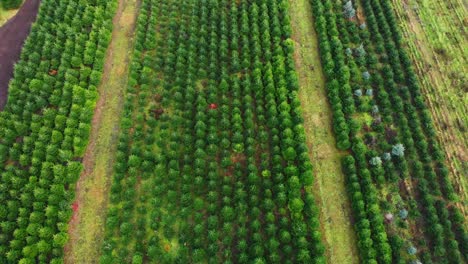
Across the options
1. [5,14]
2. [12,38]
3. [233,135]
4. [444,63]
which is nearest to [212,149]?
[233,135]

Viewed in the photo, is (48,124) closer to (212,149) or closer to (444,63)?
(212,149)

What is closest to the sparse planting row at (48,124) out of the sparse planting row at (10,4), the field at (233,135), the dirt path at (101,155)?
the field at (233,135)

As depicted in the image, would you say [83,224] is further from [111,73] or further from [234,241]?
[111,73]

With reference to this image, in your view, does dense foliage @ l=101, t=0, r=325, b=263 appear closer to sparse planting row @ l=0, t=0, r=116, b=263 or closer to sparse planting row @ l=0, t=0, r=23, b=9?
sparse planting row @ l=0, t=0, r=116, b=263

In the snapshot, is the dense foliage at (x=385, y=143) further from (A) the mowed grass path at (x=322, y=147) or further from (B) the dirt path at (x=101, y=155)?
(B) the dirt path at (x=101, y=155)

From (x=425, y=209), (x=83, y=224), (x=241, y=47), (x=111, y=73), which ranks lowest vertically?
(x=83, y=224)

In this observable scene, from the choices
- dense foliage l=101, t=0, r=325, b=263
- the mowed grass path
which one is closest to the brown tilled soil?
dense foliage l=101, t=0, r=325, b=263

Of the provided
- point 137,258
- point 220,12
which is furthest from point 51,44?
point 137,258
